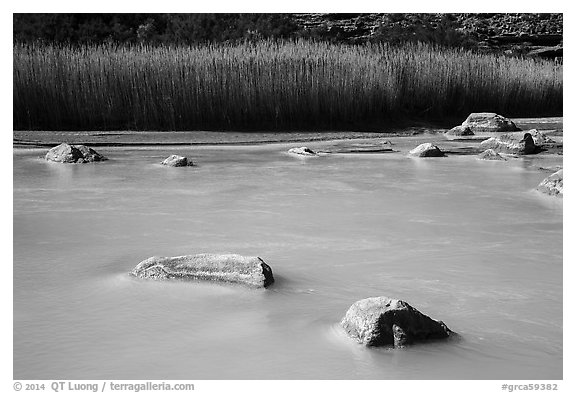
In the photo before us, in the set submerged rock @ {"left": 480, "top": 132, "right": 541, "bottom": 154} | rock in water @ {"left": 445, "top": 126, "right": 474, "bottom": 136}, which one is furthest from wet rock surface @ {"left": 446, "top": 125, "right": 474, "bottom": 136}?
submerged rock @ {"left": 480, "top": 132, "right": 541, "bottom": 154}

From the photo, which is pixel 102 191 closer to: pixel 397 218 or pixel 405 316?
pixel 397 218

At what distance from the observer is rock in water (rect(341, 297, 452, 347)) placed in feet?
6.65

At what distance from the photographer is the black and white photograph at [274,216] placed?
79.9 inches

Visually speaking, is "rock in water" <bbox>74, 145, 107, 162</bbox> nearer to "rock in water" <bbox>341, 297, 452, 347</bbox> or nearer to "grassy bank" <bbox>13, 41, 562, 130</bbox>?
"grassy bank" <bbox>13, 41, 562, 130</bbox>

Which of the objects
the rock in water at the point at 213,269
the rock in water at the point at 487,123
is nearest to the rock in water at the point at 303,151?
the rock in water at the point at 487,123

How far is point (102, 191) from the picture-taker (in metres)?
4.40

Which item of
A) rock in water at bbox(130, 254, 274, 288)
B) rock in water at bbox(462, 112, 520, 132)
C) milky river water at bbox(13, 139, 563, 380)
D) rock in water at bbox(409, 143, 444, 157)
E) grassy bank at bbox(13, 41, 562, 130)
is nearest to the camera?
milky river water at bbox(13, 139, 563, 380)

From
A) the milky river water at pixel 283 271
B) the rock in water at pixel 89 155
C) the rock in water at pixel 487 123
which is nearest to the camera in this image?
the milky river water at pixel 283 271

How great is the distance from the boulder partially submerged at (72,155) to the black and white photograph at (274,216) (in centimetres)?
3

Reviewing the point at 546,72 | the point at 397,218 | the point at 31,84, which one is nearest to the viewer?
the point at 397,218

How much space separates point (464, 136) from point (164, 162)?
3.63 metres

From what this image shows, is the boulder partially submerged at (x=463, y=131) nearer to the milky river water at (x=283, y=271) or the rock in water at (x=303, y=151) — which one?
the rock in water at (x=303, y=151)

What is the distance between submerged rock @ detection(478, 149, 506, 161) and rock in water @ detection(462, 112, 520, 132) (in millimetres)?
2169
